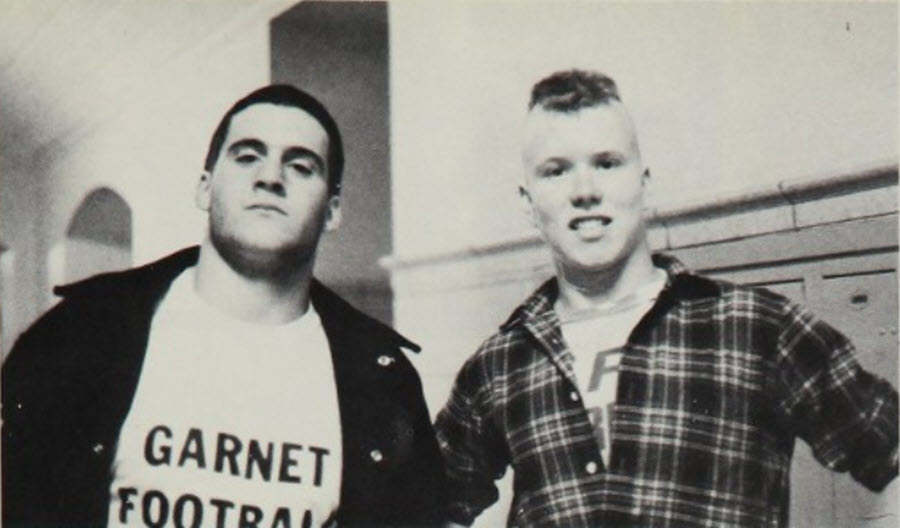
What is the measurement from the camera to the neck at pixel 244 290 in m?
0.84

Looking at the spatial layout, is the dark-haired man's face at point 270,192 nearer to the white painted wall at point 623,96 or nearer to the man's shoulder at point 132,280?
the man's shoulder at point 132,280

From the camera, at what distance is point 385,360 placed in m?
0.87

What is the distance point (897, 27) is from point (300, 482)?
2.28ft

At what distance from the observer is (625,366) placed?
780mm

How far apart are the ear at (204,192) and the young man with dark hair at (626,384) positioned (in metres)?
0.30

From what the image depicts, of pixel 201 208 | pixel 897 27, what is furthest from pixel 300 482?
pixel 897 27

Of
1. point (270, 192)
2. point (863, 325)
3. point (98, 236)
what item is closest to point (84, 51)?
point (98, 236)

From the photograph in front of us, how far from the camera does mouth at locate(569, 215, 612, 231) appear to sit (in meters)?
0.79

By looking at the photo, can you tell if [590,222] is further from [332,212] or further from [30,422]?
[30,422]

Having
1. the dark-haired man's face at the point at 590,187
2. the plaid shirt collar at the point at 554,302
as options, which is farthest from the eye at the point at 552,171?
the plaid shirt collar at the point at 554,302

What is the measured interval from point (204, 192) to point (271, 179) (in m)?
0.09

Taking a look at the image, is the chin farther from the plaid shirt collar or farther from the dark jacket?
the plaid shirt collar

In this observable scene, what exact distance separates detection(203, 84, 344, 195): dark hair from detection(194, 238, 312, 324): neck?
0.09 m

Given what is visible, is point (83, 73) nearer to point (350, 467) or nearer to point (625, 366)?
point (350, 467)
